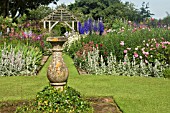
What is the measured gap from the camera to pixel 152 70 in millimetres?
10391

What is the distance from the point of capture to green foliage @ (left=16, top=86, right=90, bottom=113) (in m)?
5.38

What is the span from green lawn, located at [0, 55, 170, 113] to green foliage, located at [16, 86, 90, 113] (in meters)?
0.86

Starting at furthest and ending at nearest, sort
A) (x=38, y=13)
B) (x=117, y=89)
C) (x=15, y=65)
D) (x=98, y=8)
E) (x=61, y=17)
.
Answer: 1. (x=98, y=8)
2. (x=38, y=13)
3. (x=61, y=17)
4. (x=15, y=65)
5. (x=117, y=89)

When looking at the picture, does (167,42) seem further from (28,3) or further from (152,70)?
(28,3)

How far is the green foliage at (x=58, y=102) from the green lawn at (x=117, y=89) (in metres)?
0.86

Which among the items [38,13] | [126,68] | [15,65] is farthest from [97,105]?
[38,13]

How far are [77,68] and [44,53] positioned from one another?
600 centimetres

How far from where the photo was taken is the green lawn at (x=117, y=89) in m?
6.16

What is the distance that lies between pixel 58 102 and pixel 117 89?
258 centimetres

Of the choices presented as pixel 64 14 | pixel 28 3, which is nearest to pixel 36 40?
pixel 64 14

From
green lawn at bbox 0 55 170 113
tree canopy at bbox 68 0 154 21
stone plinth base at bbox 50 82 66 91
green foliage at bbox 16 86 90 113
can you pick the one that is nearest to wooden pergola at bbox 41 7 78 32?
tree canopy at bbox 68 0 154 21

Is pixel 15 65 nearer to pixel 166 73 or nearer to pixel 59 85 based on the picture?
pixel 166 73

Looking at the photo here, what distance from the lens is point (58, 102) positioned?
5.42m

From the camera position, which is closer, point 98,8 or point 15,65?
point 15,65
